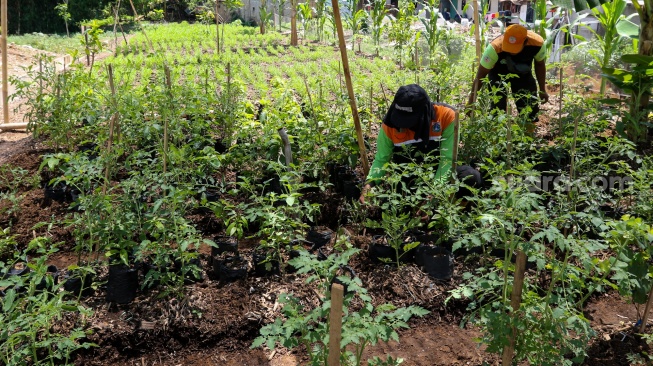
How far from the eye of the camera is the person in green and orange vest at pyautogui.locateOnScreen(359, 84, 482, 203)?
3.94m

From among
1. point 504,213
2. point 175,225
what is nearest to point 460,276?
point 504,213

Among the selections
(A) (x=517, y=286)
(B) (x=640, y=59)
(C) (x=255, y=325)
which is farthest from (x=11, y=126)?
(B) (x=640, y=59)

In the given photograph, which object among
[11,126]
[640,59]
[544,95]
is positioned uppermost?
[640,59]

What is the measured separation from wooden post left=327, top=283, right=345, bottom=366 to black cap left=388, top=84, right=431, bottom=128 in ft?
6.63

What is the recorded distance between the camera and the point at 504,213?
2.77 meters

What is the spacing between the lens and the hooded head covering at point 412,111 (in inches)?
154

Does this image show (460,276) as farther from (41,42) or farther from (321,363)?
(41,42)

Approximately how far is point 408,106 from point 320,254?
1136 millimetres

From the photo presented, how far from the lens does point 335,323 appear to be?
217cm

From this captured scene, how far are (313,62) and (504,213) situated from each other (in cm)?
886

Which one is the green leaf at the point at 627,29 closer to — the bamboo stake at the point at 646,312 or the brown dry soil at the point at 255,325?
the brown dry soil at the point at 255,325

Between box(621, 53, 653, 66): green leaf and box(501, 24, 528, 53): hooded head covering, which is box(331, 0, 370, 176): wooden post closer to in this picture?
box(501, 24, 528, 53): hooded head covering

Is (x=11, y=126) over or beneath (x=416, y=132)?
beneath

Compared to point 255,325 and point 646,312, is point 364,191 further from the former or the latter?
point 646,312
